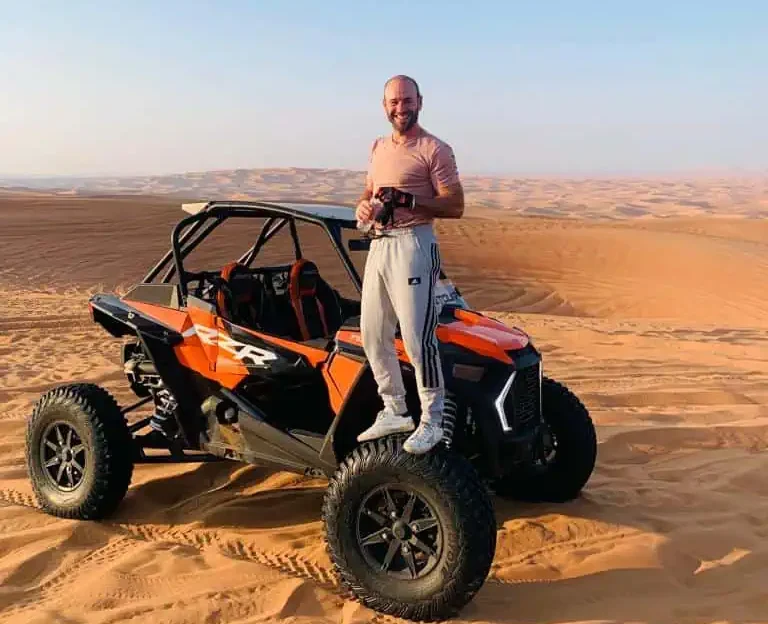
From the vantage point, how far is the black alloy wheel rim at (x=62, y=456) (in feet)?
14.6

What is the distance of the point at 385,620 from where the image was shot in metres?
3.30

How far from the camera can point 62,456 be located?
448cm

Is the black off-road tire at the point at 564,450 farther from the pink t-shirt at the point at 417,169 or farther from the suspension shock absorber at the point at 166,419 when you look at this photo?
the suspension shock absorber at the point at 166,419

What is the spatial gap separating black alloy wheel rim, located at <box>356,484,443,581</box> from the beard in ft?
5.23

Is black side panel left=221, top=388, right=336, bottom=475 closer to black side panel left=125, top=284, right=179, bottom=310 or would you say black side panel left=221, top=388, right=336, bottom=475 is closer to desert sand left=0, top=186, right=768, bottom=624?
desert sand left=0, top=186, right=768, bottom=624

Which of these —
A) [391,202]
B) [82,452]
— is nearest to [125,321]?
[82,452]

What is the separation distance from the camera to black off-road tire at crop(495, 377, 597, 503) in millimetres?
4418

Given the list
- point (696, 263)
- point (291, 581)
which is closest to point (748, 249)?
point (696, 263)

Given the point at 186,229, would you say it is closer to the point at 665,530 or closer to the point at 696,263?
the point at 665,530

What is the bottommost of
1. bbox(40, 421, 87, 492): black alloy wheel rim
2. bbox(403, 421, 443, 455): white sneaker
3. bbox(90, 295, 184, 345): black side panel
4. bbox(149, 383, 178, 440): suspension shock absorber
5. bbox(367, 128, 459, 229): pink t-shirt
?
bbox(40, 421, 87, 492): black alloy wheel rim

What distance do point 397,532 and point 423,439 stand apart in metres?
0.47

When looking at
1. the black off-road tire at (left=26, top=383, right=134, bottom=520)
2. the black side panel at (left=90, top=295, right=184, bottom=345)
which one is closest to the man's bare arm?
the black side panel at (left=90, top=295, right=184, bottom=345)

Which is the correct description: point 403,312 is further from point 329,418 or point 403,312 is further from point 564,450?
point 564,450

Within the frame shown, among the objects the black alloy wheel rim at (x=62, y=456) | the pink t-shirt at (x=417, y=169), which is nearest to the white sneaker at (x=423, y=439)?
the pink t-shirt at (x=417, y=169)
